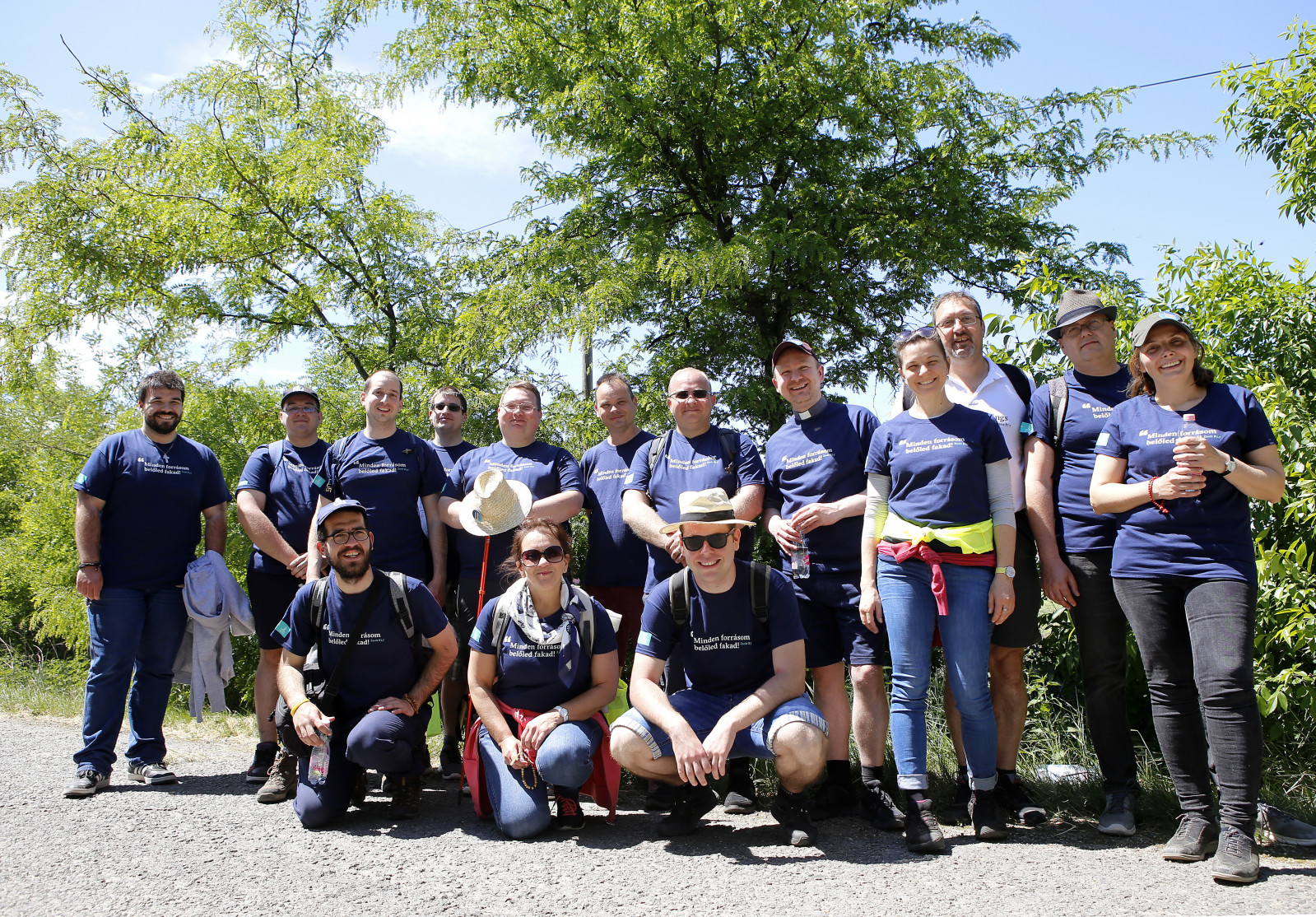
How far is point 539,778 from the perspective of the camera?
411 centimetres

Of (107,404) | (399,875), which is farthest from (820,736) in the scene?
(107,404)

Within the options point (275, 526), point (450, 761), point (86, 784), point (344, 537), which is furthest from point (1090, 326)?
point (86, 784)

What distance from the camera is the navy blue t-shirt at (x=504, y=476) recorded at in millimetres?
5254

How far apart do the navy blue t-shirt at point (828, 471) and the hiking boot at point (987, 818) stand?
1122 millimetres

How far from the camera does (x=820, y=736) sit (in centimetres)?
384

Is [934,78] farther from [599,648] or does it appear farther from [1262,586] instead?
[599,648]

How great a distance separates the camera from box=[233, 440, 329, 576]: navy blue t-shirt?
216 inches

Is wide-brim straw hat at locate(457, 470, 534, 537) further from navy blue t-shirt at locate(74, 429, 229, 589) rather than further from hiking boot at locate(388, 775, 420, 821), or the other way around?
navy blue t-shirt at locate(74, 429, 229, 589)

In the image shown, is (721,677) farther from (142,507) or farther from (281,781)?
(142,507)

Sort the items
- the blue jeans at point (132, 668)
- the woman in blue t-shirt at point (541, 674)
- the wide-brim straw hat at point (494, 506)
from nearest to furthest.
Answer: the woman in blue t-shirt at point (541, 674) → the wide-brim straw hat at point (494, 506) → the blue jeans at point (132, 668)

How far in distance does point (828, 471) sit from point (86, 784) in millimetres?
4292

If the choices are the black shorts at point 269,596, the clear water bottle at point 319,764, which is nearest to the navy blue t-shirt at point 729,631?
the clear water bottle at point 319,764

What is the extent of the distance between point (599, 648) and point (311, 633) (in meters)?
1.47

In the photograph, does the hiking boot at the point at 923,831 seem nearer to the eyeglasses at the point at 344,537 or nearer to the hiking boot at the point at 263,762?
the eyeglasses at the point at 344,537
